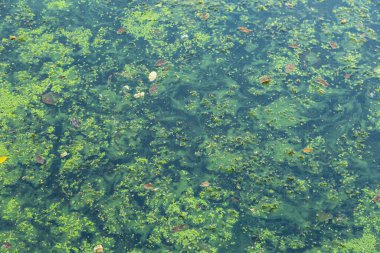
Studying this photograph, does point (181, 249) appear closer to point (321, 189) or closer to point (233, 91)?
point (321, 189)

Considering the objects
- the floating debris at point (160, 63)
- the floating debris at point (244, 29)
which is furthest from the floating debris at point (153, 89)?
the floating debris at point (244, 29)

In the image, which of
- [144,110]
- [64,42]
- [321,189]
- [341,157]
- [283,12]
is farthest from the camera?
[283,12]

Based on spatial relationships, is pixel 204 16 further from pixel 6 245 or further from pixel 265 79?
pixel 6 245

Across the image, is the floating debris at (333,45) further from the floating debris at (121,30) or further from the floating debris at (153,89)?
the floating debris at (121,30)

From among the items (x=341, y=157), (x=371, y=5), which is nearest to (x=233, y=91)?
(x=341, y=157)

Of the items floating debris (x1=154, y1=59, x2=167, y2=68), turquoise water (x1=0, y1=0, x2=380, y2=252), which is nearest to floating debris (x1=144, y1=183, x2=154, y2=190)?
turquoise water (x1=0, y1=0, x2=380, y2=252)

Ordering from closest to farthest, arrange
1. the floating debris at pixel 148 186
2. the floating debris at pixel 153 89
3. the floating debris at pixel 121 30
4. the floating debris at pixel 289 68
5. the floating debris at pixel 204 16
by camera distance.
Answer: the floating debris at pixel 148 186 → the floating debris at pixel 153 89 → the floating debris at pixel 289 68 → the floating debris at pixel 121 30 → the floating debris at pixel 204 16

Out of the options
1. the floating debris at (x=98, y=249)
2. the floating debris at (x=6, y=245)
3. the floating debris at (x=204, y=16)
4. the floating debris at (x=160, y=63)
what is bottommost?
the floating debris at (x=6, y=245)
